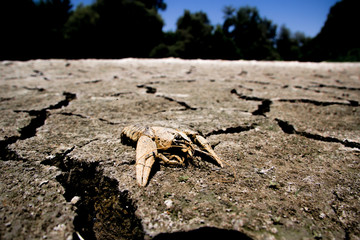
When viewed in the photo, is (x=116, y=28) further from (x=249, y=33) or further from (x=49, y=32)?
(x=249, y=33)

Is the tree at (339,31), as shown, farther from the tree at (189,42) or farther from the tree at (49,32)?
the tree at (49,32)

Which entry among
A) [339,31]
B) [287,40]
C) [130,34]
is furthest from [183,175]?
[287,40]

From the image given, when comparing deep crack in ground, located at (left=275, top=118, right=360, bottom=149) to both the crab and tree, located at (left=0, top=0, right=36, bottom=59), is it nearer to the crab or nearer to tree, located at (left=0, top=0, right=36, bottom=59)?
the crab

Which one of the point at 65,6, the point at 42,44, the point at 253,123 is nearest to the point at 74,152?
the point at 253,123

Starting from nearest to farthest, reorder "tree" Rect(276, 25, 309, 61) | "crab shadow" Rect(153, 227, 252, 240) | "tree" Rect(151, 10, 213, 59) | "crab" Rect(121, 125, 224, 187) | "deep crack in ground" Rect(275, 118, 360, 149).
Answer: "crab shadow" Rect(153, 227, 252, 240)
"crab" Rect(121, 125, 224, 187)
"deep crack in ground" Rect(275, 118, 360, 149)
"tree" Rect(151, 10, 213, 59)
"tree" Rect(276, 25, 309, 61)

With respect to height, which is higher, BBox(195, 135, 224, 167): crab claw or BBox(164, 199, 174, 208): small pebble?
BBox(195, 135, 224, 167): crab claw

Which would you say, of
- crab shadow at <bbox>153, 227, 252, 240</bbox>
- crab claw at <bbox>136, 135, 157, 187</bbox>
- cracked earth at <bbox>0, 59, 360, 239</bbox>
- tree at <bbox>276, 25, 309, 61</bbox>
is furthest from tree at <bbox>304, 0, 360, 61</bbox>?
crab shadow at <bbox>153, 227, 252, 240</bbox>

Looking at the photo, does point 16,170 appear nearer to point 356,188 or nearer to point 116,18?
point 356,188
